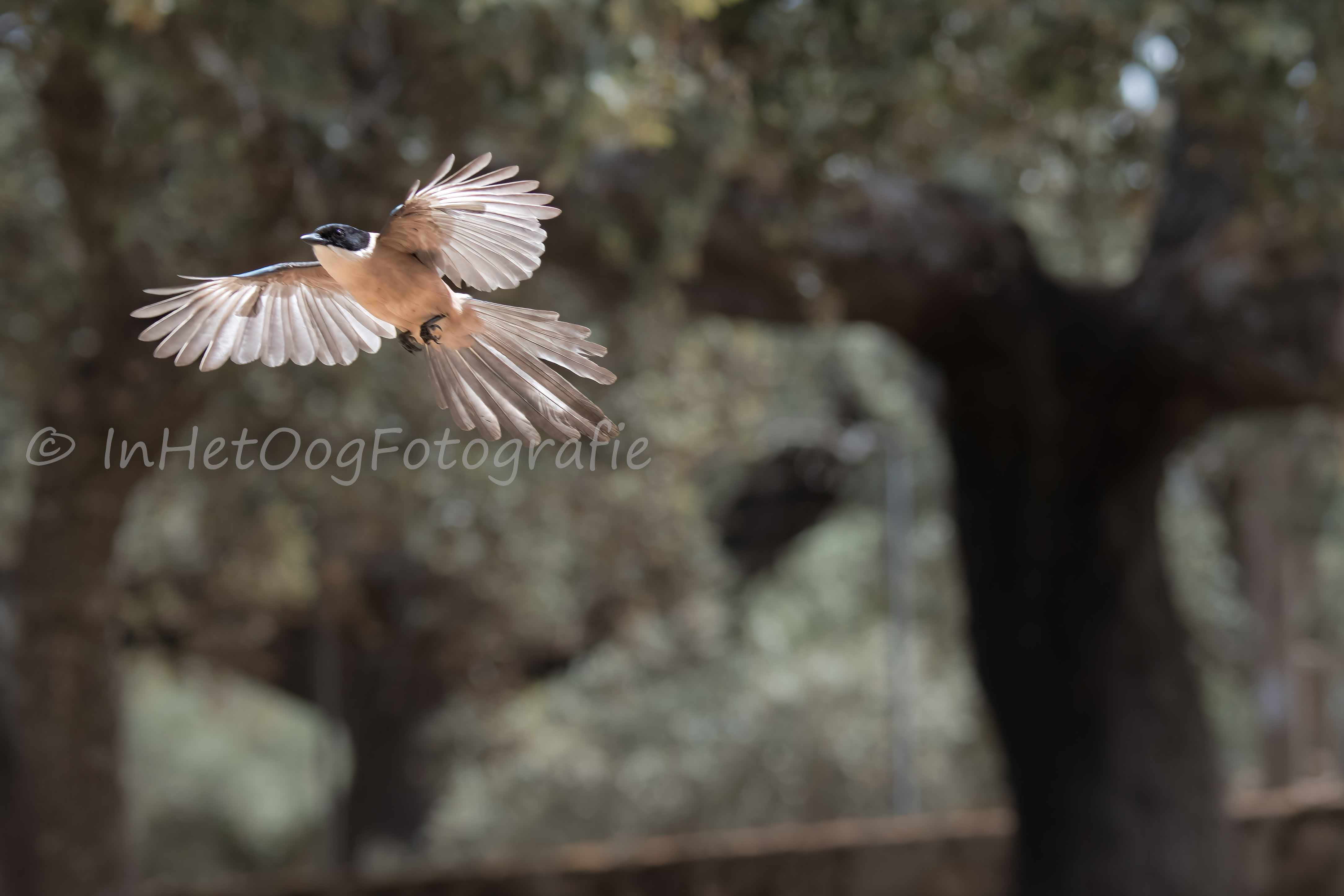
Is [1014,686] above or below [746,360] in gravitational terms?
below

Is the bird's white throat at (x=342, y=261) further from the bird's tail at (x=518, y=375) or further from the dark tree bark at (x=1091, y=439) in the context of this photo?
the dark tree bark at (x=1091, y=439)

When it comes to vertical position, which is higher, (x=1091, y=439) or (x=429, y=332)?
(x=1091, y=439)

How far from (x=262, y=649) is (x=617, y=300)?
7761mm

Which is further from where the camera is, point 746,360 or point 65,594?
point 746,360

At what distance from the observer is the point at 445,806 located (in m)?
14.0

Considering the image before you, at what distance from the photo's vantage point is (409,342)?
74 centimetres

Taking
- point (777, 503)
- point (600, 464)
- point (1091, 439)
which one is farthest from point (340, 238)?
point (777, 503)

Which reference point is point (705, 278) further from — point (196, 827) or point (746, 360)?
point (196, 827)

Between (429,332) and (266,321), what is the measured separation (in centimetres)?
13

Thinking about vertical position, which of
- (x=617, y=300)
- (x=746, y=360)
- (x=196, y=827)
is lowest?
(x=196, y=827)

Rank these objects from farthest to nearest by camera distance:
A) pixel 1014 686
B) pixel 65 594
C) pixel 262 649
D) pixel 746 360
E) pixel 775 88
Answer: pixel 262 649 → pixel 746 360 → pixel 1014 686 → pixel 65 594 → pixel 775 88

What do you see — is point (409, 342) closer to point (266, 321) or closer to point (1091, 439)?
point (266, 321)

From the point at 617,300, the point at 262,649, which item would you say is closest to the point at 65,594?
the point at 617,300

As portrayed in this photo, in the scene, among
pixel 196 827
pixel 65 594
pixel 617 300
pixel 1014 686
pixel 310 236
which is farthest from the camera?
pixel 196 827
